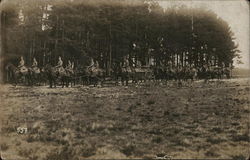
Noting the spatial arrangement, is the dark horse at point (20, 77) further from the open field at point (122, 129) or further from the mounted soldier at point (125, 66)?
the mounted soldier at point (125, 66)


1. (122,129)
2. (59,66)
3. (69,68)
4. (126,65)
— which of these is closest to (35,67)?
(59,66)

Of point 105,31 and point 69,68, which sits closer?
point 105,31

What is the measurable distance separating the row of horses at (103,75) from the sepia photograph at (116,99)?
156 mm

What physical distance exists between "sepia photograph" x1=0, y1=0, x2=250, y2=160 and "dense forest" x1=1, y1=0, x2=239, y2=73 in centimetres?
4

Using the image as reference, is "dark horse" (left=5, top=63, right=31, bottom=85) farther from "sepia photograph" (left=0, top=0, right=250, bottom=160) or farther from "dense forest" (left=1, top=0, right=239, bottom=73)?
"dense forest" (left=1, top=0, right=239, bottom=73)

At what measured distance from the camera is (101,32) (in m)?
17.4

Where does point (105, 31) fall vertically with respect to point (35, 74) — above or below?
above

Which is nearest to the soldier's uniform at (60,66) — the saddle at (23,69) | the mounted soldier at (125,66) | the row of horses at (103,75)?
the row of horses at (103,75)

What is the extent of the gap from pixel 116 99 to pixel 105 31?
3.88m

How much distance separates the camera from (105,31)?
1683 cm

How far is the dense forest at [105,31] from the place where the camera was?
12.0 m

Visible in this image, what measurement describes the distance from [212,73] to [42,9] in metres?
14.7

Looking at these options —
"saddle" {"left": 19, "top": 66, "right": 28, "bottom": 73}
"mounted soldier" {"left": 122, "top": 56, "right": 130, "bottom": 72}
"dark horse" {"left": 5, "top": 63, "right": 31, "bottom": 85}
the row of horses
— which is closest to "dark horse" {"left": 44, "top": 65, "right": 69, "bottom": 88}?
the row of horses

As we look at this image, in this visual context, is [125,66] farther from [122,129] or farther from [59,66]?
[122,129]
